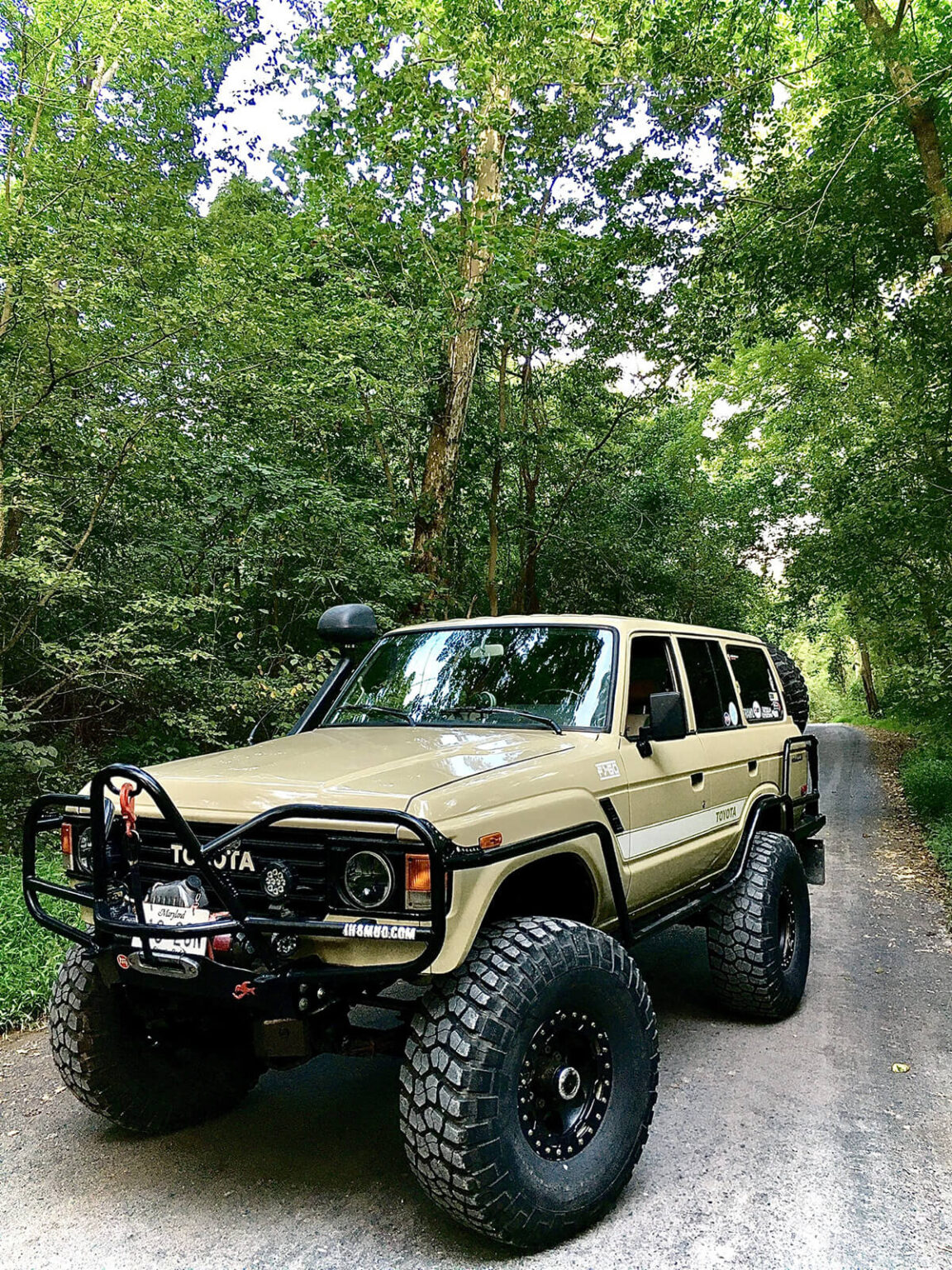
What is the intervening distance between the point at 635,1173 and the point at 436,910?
4.96 feet

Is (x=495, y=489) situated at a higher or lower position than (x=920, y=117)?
lower

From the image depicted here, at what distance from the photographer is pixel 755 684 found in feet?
18.0

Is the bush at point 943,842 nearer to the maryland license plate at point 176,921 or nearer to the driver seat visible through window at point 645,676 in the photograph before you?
the driver seat visible through window at point 645,676

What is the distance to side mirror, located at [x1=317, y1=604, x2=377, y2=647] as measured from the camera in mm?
4012

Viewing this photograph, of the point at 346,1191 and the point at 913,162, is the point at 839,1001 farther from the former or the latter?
the point at 913,162

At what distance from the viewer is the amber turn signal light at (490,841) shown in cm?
261

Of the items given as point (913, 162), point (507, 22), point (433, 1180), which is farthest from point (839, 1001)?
point (507, 22)

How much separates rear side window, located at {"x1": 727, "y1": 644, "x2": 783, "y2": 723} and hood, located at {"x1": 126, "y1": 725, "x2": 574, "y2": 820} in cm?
215

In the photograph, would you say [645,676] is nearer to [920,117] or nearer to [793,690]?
[793,690]

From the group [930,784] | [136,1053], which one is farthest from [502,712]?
[930,784]

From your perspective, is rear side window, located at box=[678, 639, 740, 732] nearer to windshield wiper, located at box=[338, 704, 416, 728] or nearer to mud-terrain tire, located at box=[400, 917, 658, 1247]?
windshield wiper, located at box=[338, 704, 416, 728]

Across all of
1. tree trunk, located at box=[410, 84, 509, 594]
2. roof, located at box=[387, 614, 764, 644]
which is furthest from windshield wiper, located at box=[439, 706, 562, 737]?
tree trunk, located at box=[410, 84, 509, 594]

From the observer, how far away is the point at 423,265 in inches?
455

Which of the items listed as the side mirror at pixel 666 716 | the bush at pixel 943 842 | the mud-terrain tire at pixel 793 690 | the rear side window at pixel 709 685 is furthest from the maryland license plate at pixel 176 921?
the bush at pixel 943 842
